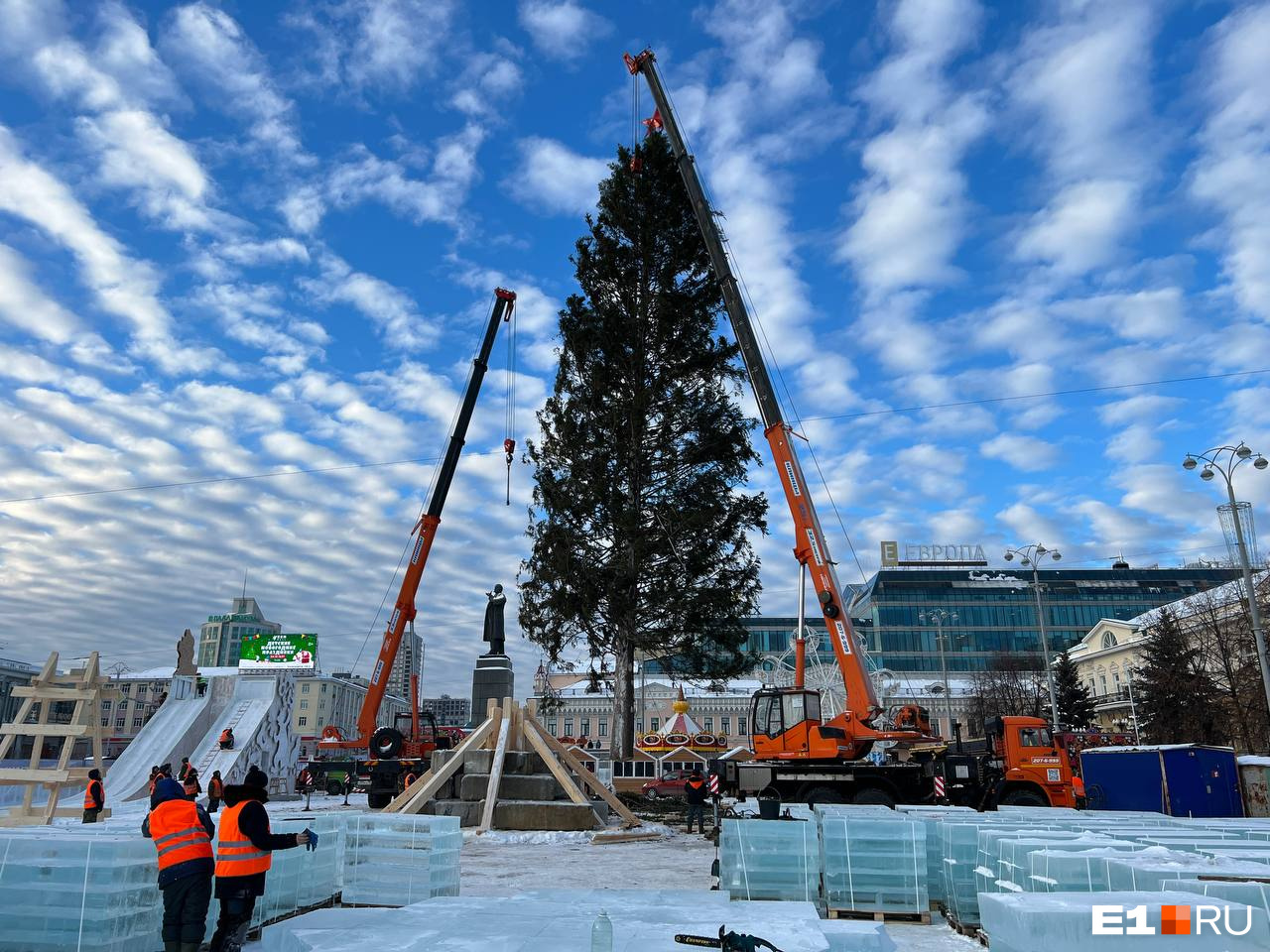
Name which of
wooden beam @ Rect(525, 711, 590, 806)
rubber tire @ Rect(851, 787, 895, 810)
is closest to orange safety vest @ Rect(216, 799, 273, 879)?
wooden beam @ Rect(525, 711, 590, 806)

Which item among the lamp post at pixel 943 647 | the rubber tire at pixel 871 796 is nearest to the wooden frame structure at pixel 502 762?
the rubber tire at pixel 871 796

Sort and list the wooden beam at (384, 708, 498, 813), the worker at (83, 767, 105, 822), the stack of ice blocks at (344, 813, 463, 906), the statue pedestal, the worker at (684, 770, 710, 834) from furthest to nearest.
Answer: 1. the statue pedestal
2. the worker at (684, 770, 710, 834)
3. the wooden beam at (384, 708, 498, 813)
4. the worker at (83, 767, 105, 822)
5. the stack of ice blocks at (344, 813, 463, 906)

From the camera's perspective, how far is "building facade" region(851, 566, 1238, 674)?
101 metres

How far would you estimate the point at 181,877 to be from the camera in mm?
6469

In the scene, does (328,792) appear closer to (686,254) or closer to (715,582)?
(715,582)

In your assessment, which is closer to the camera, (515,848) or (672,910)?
(672,910)

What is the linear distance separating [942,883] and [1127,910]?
5843mm

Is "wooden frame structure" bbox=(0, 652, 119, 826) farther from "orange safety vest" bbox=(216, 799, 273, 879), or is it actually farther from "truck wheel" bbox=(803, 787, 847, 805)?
"truck wheel" bbox=(803, 787, 847, 805)

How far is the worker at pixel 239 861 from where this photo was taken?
22.0 feet

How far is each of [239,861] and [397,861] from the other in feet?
9.32

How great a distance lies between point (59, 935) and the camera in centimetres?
640

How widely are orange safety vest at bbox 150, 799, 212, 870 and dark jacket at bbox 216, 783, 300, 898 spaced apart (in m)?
0.32

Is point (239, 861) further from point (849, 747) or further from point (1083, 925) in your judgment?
point (849, 747)

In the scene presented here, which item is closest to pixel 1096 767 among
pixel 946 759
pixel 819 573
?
pixel 946 759
